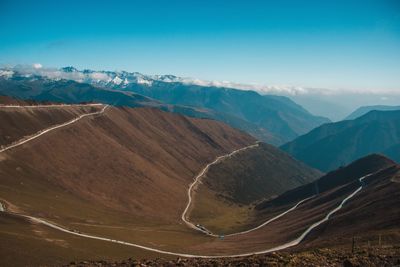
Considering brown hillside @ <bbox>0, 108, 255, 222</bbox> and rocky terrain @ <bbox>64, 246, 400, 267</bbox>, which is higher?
rocky terrain @ <bbox>64, 246, 400, 267</bbox>

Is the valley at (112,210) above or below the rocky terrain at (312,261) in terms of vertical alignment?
below

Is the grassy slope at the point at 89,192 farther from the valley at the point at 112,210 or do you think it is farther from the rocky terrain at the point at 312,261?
the rocky terrain at the point at 312,261

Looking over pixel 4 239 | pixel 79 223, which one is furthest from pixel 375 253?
pixel 79 223

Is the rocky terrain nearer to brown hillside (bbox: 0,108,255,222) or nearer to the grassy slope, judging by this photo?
the grassy slope

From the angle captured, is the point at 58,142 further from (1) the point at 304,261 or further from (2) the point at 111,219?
(1) the point at 304,261

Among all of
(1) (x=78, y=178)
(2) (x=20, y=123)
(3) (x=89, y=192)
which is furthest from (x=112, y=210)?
(2) (x=20, y=123)

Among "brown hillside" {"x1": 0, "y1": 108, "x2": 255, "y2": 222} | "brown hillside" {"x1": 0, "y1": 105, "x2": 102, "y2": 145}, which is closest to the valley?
"brown hillside" {"x1": 0, "y1": 108, "x2": 255, "y2": 222}

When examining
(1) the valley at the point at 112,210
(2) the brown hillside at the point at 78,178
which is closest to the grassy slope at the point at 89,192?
(2) the brown hillside at the point at 78,178

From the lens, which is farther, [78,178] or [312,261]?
[78,178]

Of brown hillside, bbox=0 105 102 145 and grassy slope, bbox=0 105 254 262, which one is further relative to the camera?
brown hillside, bbox=0 105 102 145

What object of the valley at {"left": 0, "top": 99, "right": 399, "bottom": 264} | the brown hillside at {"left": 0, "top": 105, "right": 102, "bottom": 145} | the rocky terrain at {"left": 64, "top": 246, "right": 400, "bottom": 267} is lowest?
the valley at {"left": 0, "top": 99, "right": 399, "bottom": 264}

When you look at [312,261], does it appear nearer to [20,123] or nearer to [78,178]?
[78,178]
